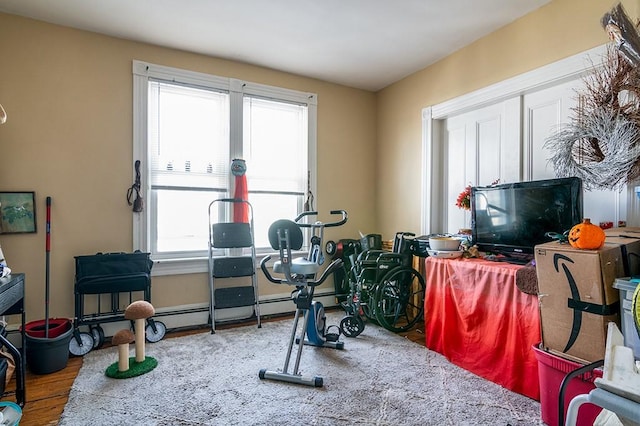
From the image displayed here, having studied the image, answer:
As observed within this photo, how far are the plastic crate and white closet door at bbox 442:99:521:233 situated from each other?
1.60 metres

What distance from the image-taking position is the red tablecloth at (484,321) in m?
2.18

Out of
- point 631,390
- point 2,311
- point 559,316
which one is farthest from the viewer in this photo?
point 2,311

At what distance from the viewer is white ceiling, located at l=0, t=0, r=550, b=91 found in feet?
8.81

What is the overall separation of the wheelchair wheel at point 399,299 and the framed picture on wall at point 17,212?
122 inches

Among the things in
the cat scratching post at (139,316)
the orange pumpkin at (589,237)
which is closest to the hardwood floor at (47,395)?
the cat scratching post at (139,316)

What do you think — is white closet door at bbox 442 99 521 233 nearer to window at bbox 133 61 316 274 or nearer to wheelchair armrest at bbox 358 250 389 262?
wheelchair armrest at bbox 358 250 389 262

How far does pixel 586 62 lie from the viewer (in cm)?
237

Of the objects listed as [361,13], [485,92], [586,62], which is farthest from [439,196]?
[361,13]

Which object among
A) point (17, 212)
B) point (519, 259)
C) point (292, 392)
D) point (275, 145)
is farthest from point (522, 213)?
point (17, 212)

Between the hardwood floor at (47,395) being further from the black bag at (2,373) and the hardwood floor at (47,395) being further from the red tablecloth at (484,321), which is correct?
the red tablecloth at (484,321)

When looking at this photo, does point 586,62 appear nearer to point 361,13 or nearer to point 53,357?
point 361,13

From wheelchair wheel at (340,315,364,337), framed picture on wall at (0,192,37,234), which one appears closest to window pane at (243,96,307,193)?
wheelchair wheel at (340,315,364,337)

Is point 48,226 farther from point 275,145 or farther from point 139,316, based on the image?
point 275,145

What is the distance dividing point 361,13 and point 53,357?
11.8 ft
